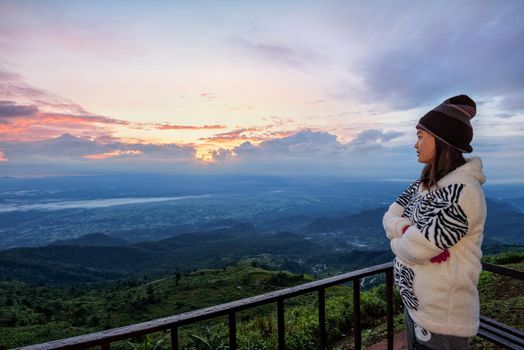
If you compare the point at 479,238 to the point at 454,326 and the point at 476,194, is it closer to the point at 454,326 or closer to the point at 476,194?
the point at 476,194

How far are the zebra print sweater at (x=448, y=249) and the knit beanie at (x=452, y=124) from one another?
12 centimetres

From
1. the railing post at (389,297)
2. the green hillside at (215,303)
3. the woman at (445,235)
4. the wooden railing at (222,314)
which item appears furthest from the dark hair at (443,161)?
the green hillside at (215,303)

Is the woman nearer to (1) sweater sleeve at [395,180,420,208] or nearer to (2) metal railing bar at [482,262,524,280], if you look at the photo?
(1) sweater sleeve at [395,180,420,208]

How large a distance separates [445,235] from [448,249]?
0.18 m

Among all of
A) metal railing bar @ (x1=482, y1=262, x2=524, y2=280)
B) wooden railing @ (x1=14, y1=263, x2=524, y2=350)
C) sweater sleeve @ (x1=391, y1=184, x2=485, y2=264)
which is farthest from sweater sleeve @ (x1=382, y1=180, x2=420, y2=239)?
metal railing bar @ (x1=482, y1=262, x2=524, y2=280)

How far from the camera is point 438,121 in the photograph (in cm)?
195

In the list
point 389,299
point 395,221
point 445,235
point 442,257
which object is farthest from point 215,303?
point 445,235

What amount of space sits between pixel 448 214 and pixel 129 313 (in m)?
29.6

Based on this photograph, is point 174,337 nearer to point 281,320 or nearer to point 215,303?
point 281,320

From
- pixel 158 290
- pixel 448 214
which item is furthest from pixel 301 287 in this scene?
pixel 158 290

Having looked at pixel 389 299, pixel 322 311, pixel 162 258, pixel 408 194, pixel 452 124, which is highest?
pixel 452 124

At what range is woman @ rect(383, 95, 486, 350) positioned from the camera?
1746mm

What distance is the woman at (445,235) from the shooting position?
1746 mm

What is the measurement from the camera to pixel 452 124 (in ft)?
6.29
